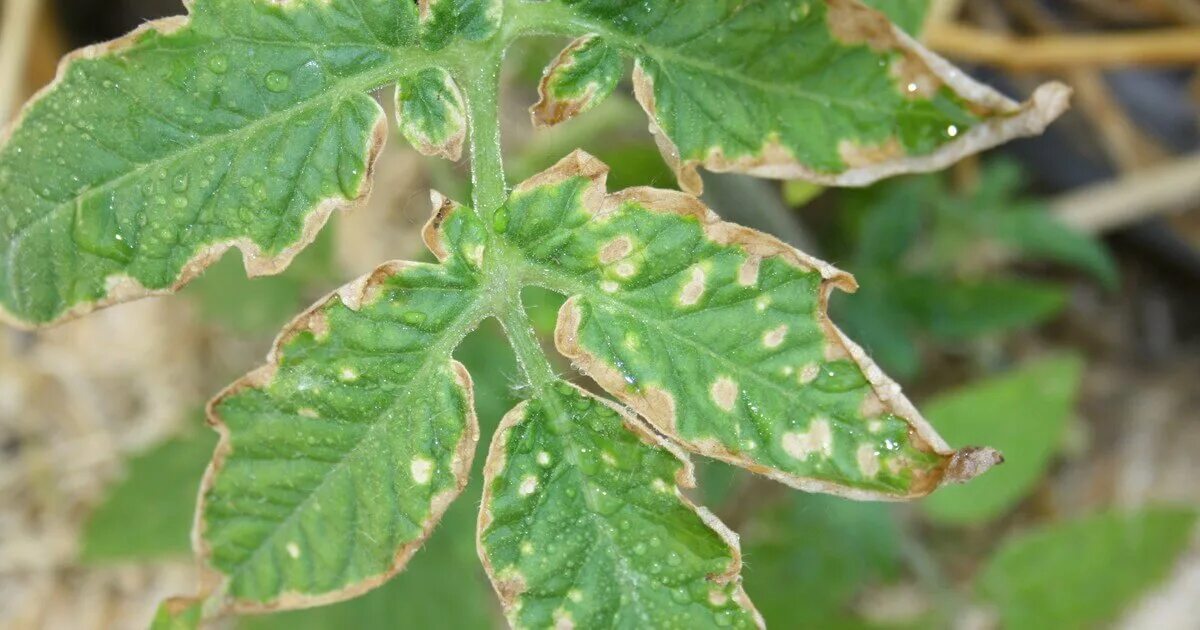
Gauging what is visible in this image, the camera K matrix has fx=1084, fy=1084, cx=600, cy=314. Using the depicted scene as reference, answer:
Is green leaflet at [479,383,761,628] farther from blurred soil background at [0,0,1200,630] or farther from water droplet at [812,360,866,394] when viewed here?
blurred soil background at [0,0,1200,630]

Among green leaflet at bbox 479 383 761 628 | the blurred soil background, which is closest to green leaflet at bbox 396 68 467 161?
Result: green leaflet at bbox 479 383 761 628

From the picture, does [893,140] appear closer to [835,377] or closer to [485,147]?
[835,377]

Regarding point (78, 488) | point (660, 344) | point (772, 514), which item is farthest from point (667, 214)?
point (78, 488)

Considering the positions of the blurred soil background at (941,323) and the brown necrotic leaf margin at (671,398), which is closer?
→ the brown necrotic leaf margin at (671,398)

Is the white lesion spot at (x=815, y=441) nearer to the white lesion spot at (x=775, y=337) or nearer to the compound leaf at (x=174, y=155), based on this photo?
the white lesion spot at (x=775, y=337)

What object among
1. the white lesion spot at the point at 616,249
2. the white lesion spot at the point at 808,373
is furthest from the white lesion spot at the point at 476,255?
the white lesion spot at the point at 808,373

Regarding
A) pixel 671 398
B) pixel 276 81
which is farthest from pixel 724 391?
pixel 276 81
